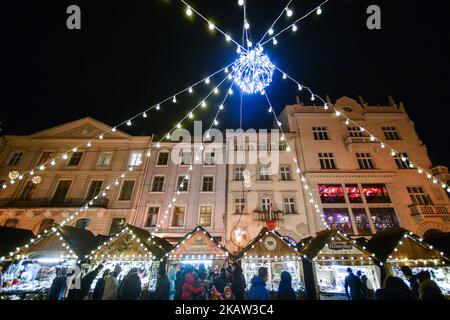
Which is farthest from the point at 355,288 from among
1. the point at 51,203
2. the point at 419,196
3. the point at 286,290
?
the point at 51,203

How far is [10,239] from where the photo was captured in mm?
10922

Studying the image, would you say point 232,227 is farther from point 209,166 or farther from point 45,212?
point 45,212

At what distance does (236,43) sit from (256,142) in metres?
11.3

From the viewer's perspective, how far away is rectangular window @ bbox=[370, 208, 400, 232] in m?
14.0

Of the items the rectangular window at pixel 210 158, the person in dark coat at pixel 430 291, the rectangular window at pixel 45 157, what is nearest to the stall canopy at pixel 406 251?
the person in dark coat at pixel 430 291

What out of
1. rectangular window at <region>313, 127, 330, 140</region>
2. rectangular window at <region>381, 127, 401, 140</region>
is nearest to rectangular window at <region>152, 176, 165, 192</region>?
rectangular window at <region>313, 127, 330, 140</region>

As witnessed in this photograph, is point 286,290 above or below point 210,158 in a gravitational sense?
below

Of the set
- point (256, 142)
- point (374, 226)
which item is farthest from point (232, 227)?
point (374, 226)

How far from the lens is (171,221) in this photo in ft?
47.6

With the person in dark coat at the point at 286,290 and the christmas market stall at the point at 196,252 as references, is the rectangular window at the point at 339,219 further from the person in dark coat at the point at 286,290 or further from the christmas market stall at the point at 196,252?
the person in dark coat at the point at 286,290

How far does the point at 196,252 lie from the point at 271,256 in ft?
10.3

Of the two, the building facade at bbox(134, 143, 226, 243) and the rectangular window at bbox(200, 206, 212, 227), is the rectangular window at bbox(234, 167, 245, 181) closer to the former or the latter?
the building facade at bbox(134, 143, 226, 243)

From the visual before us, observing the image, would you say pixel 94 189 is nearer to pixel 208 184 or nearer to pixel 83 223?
pixel 83 223

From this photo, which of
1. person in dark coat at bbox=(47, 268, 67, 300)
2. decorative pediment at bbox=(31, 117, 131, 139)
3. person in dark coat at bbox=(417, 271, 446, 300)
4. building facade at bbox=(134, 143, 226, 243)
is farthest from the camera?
decorative pediment at bbox=(31, 117, 131, 139)
